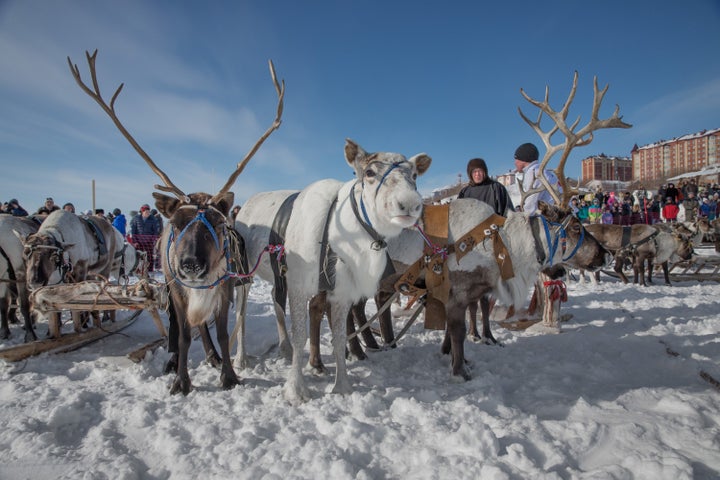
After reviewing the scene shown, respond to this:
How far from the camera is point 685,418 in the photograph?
2.51 m

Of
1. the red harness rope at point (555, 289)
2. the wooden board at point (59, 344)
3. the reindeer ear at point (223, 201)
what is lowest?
the wooden board at point (59, 344)

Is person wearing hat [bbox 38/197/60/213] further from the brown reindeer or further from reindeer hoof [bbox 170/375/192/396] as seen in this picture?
the brown reindeer

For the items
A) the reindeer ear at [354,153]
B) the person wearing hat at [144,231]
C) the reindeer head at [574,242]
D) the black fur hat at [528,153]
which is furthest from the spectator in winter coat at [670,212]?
the person wearing hat at [144,231]

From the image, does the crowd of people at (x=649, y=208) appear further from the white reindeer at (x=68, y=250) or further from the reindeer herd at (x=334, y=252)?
the white reindeer at (x=68, y=250)

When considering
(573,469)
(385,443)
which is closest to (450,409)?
(385,443)

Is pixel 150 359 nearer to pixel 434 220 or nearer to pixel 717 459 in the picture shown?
pixel 434 220

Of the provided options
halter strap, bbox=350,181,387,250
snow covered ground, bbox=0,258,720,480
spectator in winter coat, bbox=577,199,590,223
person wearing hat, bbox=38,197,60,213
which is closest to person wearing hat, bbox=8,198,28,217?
person wearing hat, bbox=38,197,60,213

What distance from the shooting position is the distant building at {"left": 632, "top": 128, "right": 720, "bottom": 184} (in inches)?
2778

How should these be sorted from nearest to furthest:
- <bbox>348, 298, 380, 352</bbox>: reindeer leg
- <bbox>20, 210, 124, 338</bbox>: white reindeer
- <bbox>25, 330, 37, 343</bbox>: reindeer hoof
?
<bbox>348, 298, 380, 352</bbox>: reindeer leg, <bbox>20, 210, 124, 338</bbox>: white reindeer, <bbox>25, 330, 37, 343</bbox>: reindeer hoof

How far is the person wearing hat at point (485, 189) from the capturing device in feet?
16.7

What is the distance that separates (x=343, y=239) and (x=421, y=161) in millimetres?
960

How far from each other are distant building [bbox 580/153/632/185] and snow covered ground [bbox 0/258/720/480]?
10060 centimetres

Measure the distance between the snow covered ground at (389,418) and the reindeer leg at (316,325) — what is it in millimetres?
162

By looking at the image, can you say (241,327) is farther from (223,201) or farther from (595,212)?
(595,212)
